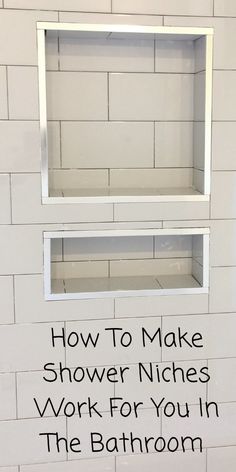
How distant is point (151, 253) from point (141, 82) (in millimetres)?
470

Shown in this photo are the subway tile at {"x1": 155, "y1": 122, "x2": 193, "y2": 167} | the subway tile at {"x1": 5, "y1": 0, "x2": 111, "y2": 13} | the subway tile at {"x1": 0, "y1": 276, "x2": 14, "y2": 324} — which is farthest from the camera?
the subway tile at {"x1": 155, "y1": 122, "x2": 193, "y2": 167}

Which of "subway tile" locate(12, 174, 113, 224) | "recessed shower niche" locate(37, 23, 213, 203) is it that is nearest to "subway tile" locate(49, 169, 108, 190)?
"recessed shower niche" locate(37, 23, 213, 203)

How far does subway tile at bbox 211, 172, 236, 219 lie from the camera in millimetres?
1477

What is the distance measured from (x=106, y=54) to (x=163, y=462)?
1.13 m

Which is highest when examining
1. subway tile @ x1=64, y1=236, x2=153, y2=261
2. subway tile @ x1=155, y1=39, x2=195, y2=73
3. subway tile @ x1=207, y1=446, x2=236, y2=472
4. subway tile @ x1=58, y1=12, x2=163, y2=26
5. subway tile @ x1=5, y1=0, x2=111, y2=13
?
subway tile @ x1=5, y1=0, x2=111, y2=13

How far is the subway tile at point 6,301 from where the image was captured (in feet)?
4.72

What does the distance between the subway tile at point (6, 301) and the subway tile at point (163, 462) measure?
51cm

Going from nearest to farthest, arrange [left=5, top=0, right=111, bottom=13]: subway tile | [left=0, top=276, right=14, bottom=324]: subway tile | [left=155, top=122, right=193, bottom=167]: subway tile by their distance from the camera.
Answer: [left=5, top=0, right=111, bottom=13]: subway tile < [left=0, top=276, right=14, bottom=324]: subway tile < [left=155, top=122, right=193, bottom=167]: subway tile

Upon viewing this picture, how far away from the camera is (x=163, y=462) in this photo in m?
1.59

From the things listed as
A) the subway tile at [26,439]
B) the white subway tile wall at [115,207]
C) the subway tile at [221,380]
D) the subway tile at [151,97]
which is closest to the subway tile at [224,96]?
the white subway tile wall at [115,207]

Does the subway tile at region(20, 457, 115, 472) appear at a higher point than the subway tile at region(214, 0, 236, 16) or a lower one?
lower

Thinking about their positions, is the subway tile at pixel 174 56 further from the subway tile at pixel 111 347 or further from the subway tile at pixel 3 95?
the subway tile at pixel 111 347

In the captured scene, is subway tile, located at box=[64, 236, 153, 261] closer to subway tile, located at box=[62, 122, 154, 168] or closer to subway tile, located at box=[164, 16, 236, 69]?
subway tile, located at box=[62, 122, 154, 168]

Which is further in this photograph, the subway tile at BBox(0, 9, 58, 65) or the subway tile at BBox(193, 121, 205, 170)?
the subway tile at BBox(193, 121, 205, 170)
